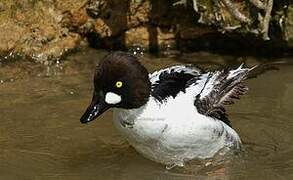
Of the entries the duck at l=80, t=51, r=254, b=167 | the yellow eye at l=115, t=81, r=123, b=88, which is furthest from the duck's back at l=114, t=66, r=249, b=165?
the yellow eye at l=115, t=81, r=123, b=88

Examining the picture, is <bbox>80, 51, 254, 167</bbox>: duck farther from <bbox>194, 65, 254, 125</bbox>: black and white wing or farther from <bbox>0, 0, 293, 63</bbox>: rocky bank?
<bbox>0, 0, 293, 63</bbox>: rocky bank

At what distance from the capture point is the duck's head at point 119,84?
17.6 ft

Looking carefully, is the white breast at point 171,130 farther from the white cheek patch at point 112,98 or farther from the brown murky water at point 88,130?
the brown murky water at point 88,130

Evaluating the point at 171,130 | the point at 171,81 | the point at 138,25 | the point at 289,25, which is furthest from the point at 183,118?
the point at 138,25

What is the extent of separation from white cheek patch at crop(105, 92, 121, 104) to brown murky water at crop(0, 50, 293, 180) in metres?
0.77

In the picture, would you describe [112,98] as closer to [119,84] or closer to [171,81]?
[119,84]

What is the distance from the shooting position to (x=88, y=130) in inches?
272

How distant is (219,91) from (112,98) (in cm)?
101

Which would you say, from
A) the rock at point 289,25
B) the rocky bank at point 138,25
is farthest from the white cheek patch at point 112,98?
the rock at point 289,25

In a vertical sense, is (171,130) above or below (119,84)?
below

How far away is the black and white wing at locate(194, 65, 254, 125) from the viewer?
5.86 meters

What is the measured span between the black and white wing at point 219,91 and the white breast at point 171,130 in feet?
0.30

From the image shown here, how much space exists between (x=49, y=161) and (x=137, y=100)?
1122mm

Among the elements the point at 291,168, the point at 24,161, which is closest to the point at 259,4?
the point at 291,168
